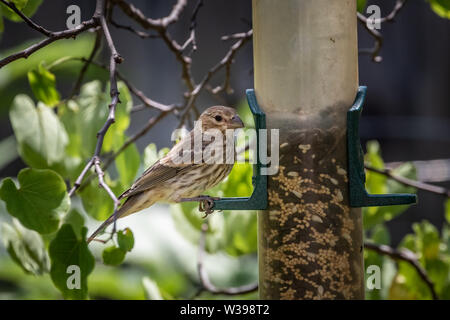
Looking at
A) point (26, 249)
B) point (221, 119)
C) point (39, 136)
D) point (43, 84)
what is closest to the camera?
point (26, 249)

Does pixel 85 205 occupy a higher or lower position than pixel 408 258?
higher

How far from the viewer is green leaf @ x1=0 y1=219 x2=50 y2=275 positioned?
264cm

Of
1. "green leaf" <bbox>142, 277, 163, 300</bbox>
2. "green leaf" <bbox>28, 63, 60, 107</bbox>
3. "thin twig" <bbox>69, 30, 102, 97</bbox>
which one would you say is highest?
"thin twig" <bbox>69, 30, 102, 97</bbox>

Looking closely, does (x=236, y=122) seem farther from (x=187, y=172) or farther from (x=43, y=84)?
(x=43, y=84)

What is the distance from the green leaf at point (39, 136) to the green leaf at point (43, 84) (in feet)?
0.17

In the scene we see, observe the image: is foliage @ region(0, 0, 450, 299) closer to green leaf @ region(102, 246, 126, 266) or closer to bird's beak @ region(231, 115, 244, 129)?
green leaf @ region(102, 246, 126, 266)

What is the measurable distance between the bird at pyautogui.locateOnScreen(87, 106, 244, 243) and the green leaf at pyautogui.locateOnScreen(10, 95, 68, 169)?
0.38m

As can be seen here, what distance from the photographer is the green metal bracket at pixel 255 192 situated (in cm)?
270

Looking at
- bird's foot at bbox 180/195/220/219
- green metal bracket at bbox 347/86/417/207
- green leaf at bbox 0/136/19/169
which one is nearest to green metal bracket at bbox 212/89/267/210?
bird's foot at bbox 180/195/220/219

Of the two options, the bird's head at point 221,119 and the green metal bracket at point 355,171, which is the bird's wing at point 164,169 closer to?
the bird's head at point 221,119

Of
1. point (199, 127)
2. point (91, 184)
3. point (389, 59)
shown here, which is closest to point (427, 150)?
Result: point (389, 59)

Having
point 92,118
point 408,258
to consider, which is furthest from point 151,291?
point 408,258

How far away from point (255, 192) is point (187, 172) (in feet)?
1.60

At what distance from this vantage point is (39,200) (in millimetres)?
2410
